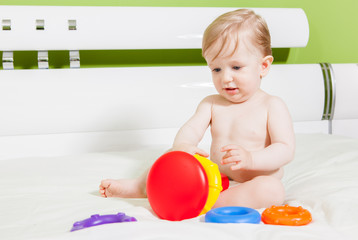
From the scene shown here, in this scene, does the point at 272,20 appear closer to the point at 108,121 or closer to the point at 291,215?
the point at 108,121

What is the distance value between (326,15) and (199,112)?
1226 mm

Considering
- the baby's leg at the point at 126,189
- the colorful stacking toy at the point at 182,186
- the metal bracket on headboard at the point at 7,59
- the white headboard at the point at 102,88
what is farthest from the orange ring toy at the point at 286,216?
the metal bracket on headboard at the point at 7,59

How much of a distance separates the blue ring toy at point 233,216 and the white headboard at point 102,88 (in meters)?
0.93

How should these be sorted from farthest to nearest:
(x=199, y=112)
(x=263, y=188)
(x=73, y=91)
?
(x=73, y=91)
(x=199, y=112)
(x=263, y=188)

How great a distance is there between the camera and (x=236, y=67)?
1141 millimetres

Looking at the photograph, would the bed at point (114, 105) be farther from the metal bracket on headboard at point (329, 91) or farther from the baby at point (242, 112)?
the baby at point (242, 112)

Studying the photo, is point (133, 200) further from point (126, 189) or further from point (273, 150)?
point (273, 150)

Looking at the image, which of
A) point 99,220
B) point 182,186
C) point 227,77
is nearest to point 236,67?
point 227,77

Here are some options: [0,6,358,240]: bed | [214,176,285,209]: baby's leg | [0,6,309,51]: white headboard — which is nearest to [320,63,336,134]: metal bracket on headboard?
[0,6,358,240]: bed

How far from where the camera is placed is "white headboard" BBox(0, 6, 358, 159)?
1710mm

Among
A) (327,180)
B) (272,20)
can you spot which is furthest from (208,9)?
(327,180)

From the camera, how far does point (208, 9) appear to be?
75.3 inches

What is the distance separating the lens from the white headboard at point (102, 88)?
1710 millimetres

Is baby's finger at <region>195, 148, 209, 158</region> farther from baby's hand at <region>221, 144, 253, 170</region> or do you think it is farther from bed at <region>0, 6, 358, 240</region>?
bed at <region>0, 6, 358, 240</region>
